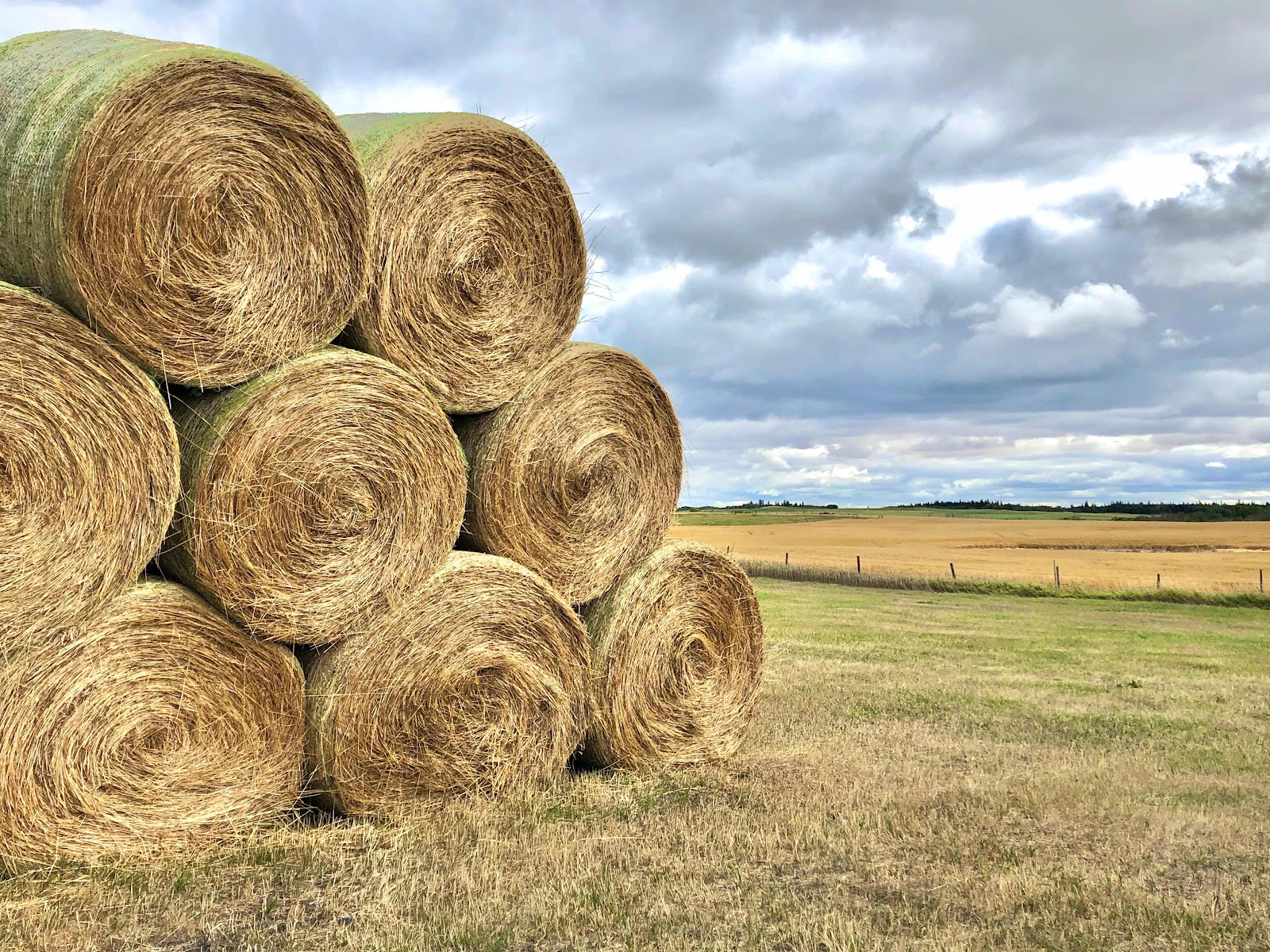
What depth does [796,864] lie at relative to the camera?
212 inches

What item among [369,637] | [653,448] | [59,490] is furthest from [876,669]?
[59,490]

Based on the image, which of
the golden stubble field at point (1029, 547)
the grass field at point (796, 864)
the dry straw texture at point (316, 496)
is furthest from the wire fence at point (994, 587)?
the dry straw texture at point (316, 496)

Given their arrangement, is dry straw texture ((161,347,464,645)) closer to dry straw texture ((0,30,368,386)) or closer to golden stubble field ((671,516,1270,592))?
dry straw texture ((0,30,368,386))

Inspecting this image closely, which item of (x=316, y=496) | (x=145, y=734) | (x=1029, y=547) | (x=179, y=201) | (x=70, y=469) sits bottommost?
(x=1029, y=547)

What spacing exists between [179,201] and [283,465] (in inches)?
52.7

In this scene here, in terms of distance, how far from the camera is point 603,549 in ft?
23.8

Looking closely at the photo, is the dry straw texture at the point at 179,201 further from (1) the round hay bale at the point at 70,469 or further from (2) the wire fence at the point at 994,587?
(2) the wire fence at the point at 994,587

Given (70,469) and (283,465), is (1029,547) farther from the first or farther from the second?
(70,469)

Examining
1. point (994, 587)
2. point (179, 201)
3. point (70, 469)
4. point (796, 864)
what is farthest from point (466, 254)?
point (994, 587)

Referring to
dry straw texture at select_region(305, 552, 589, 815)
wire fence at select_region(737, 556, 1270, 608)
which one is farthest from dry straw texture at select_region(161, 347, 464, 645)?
wire fence at select_region(737, 556, 1270, 608)

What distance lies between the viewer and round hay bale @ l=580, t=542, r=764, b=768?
7.23 metres

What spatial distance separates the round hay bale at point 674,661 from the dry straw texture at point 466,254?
65.7 inches

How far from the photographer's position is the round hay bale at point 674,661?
723 centimetres

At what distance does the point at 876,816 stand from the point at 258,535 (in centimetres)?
362
